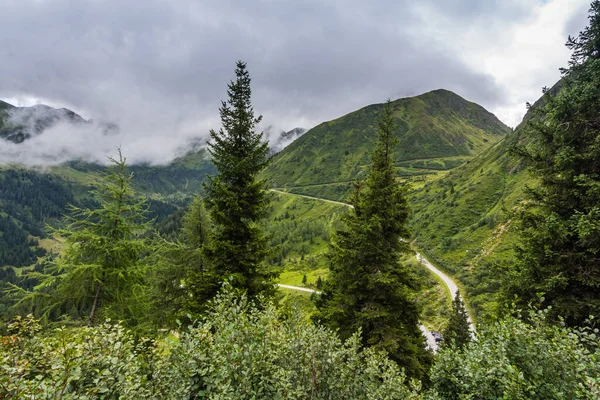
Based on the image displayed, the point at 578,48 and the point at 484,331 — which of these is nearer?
the point at 484,331

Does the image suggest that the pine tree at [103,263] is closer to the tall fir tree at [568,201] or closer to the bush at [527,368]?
the bush at [527,368]

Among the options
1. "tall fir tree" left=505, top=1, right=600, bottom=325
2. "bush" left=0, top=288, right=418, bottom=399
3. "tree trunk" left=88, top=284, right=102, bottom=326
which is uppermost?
"tall fir tree" left=505, top=1, right=600, bottom=325

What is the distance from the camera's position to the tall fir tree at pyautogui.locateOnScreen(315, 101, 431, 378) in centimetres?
1717

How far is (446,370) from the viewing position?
8398mm

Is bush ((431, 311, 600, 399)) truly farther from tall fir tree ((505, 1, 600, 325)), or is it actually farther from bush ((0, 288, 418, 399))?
tall fir tree ((505, 1, 600, 325))

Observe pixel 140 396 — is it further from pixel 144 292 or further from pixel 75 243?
pixel 75 243

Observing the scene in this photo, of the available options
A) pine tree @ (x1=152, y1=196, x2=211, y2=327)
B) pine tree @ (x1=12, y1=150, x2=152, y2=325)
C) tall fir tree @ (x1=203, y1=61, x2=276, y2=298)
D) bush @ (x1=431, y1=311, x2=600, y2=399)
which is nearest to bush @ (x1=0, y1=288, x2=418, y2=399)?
bush @ (x1=431, y1=311, x2=600, y2=399)

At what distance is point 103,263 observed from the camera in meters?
16.2

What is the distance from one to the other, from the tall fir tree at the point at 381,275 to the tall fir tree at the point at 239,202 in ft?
18.0

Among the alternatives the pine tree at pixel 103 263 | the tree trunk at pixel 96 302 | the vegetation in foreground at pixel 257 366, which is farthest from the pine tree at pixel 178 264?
the vegetation in foreground at pixel 257 366

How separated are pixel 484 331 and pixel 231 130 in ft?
50.7

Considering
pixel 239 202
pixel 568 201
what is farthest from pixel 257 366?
pixel 568 201

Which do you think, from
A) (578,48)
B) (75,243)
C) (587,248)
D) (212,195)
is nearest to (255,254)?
(212,195)

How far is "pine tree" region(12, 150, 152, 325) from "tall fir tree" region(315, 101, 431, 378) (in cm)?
1270
